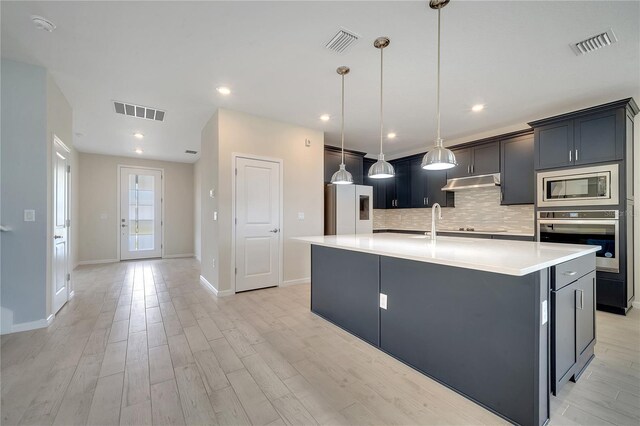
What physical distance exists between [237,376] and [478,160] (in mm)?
4887

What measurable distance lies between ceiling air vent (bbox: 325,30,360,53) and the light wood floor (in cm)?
265

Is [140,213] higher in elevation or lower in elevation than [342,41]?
lower

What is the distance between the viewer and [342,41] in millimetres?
2354

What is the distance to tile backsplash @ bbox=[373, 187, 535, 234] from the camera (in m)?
4.50

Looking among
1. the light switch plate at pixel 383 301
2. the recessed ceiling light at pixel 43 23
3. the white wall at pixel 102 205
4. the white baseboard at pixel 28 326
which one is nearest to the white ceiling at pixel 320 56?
the recessed ceiling light at pixel 43 23

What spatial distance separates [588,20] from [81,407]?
4395 millimetres

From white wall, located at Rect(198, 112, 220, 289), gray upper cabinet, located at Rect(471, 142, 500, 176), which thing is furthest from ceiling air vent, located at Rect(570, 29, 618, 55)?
white wall, located at Rect(198, 112, 220, 289)

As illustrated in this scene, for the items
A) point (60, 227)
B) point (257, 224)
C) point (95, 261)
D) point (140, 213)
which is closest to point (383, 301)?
point (257, 224)

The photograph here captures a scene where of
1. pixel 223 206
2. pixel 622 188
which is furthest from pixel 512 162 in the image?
pixel 223 206

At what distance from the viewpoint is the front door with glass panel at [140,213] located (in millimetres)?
6824

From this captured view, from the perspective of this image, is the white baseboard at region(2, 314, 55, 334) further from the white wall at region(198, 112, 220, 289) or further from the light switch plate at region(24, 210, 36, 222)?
the white wall at region(198, 112, 220, 289)

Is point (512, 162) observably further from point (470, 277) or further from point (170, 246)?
point (170, 246)

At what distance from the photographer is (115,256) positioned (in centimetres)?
668

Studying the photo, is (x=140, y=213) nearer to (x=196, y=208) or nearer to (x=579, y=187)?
(x=196, y=208)
